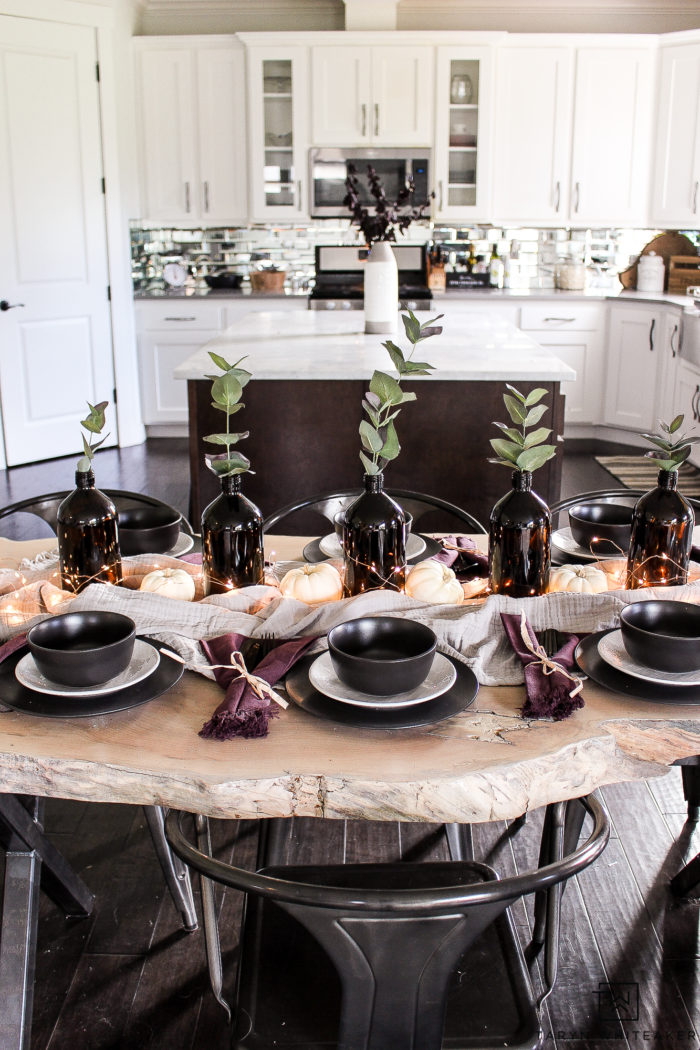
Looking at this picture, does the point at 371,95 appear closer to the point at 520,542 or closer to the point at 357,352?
the point at 357,352

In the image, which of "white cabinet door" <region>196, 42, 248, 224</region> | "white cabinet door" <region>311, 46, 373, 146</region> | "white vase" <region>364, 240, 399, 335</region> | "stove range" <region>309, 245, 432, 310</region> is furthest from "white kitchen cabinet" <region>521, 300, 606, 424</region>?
"white vase" <region>364, 240, 399, 335</region>

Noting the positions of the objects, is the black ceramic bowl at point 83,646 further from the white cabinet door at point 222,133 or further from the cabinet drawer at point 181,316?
the white cabinet door at point 222,133

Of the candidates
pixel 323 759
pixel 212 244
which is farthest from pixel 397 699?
pixel 212 244

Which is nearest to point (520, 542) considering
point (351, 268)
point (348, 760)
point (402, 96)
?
point (348, 760)

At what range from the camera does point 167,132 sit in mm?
6172

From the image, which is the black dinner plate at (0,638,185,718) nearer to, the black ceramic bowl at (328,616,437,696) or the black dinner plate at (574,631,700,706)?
the black ceramic bowl at (328,616,437,696)

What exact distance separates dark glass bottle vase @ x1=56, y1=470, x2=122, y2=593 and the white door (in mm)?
4107

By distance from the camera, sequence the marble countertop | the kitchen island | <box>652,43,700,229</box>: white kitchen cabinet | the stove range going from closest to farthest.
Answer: the marble countertop, the kitchen island, <box>652,43,700,229</box>: white kitchen cabinet, the stove range

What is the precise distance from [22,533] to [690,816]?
3.29 meters

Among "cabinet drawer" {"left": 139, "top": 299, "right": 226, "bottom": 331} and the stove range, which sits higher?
the stove range

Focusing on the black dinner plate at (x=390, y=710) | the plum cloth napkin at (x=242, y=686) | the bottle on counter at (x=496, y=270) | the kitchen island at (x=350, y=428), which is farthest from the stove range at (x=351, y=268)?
the black dinner plate at (x=390, y=710)

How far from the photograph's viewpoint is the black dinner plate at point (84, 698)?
1.27 metres

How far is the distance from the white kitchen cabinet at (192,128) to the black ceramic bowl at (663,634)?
5524 millimetres

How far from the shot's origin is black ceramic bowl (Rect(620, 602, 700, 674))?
131cm
